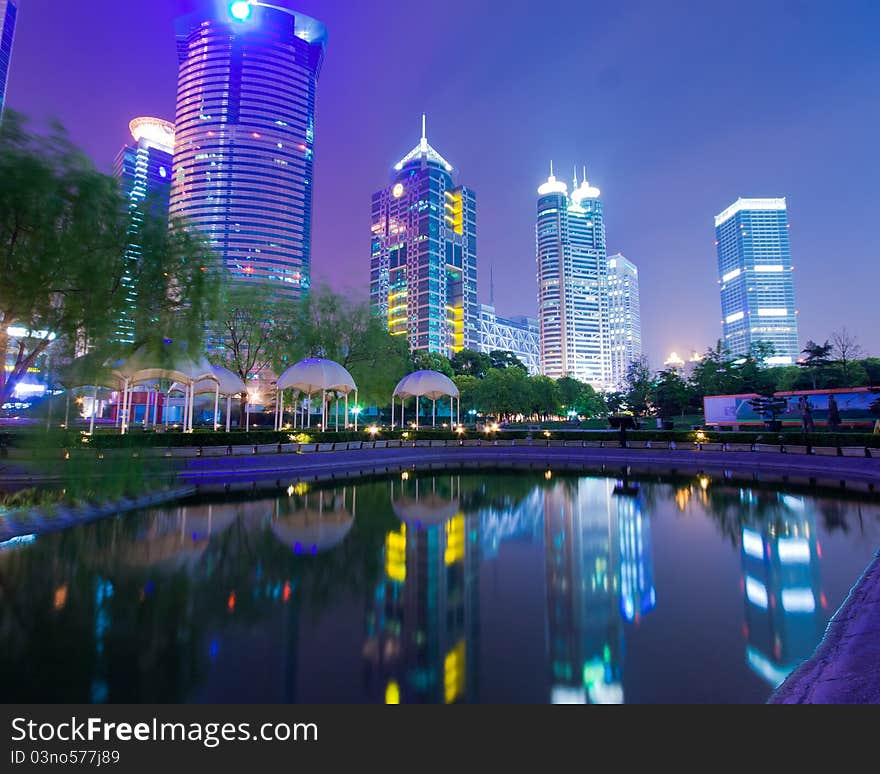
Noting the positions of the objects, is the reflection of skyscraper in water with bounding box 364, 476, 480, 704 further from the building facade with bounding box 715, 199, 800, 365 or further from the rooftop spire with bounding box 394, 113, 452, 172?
the building facade with bounding box 715, 199, 800, 365

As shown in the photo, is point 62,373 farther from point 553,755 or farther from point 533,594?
point 553,755

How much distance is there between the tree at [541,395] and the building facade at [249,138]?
73.2m

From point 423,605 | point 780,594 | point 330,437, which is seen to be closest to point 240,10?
point 330,437

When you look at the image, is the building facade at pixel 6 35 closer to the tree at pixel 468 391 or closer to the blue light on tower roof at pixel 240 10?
the blue light on tower roof at pixel 240 10

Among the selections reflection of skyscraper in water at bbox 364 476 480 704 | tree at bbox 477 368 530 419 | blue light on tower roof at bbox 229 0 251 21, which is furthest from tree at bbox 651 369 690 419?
blue light on tower roof at bbox 229 0 251 21

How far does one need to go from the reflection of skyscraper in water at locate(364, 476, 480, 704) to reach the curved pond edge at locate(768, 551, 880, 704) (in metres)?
3.12

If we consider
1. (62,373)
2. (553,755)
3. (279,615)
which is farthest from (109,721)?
(62,373)

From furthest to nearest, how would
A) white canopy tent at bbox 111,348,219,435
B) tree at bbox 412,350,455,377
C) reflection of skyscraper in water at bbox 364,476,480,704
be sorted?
1. tree at bbox 412,350,455,377
2. white canopy tent at bbox 111,348,219,435
3. reflection of skyscraper in water at bbox 364,476,480,704

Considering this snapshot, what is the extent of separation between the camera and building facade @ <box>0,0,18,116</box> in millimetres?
114750

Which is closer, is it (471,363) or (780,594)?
(780,594)

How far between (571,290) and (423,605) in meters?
186

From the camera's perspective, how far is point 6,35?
11819cm

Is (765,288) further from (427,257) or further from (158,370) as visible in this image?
(158,370)

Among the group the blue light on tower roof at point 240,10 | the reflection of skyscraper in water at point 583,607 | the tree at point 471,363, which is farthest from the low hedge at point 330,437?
the blue light on tower roof at point 240,10
